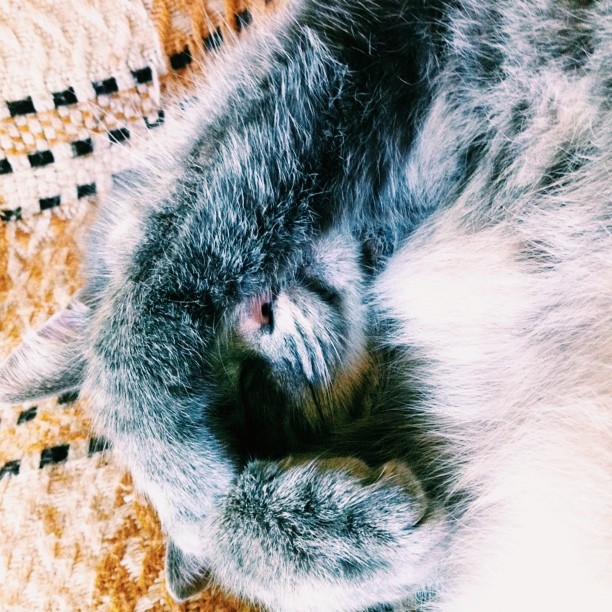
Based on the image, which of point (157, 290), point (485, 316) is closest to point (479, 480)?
point (485, 316)

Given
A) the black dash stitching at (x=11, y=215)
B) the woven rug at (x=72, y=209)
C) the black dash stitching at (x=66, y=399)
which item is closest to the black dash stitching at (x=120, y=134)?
the woven rug at (x=72, y=209)

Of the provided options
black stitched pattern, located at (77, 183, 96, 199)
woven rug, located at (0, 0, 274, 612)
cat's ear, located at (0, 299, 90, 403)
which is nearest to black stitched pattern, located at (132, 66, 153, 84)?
woven rug, located at (0, 0, 274, 612)

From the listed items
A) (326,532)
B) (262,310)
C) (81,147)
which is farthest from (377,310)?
(81,147)

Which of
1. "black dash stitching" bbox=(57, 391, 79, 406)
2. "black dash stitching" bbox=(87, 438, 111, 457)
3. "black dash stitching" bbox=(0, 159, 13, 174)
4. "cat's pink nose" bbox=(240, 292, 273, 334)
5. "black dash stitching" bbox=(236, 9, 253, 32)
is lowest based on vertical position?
"black dash stitching" bbox=(87, 438, 111, 457)

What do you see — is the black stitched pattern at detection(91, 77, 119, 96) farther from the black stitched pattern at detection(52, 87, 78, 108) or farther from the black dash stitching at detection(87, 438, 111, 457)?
the black dash stitching at detection(87, 438, 111, 457)

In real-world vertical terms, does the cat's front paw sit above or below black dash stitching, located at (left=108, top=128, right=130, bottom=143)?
below

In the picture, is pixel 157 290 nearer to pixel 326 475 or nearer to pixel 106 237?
pixel 106 237
